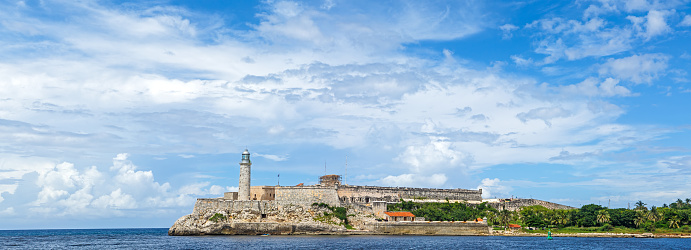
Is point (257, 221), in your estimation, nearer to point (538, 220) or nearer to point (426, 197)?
point (426, 197)

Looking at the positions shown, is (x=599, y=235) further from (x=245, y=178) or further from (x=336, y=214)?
(x=245, y=178)

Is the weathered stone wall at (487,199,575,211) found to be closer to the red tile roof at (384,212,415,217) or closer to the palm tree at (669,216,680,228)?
the red tile roof at (384,212,415,217)

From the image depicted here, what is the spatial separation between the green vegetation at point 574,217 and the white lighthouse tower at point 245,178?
20381 millimetres

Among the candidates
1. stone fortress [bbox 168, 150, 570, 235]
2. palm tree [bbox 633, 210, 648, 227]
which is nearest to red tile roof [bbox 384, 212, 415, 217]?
stone fortress [bbox 168, 150, 570, 235]

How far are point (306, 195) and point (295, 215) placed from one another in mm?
4262

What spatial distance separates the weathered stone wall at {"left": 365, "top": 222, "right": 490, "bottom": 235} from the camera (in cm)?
7794

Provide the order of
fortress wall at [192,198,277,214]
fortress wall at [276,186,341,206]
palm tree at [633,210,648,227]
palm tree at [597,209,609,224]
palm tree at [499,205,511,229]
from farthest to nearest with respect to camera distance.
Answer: palm tree at [499,205,511,229], fortress wall at [276,186,341,206], fortress wall at [192,198,277,214], palm tree at [597,209,609,224], palm tree at [633,210,648,227]

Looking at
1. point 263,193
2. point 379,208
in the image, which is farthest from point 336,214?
point 263,193

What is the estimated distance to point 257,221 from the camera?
260ft

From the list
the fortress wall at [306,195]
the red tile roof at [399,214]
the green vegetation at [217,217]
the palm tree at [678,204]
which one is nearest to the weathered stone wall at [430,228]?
the red tile roof at [399,214]

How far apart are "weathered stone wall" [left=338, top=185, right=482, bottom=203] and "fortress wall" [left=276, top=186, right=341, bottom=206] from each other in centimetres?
214

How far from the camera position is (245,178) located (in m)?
80.4

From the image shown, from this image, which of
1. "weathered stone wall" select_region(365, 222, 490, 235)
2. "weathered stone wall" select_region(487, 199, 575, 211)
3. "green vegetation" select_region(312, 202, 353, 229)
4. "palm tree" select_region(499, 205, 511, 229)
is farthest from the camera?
"weathered stone wall" select_region(487, 199, 575, 211)

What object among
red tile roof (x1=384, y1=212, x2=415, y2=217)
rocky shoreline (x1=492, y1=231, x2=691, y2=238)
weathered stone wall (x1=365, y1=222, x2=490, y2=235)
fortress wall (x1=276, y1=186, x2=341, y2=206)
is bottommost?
rocky shoreline (x1=492, y1=231, x2=691, y2=238)
